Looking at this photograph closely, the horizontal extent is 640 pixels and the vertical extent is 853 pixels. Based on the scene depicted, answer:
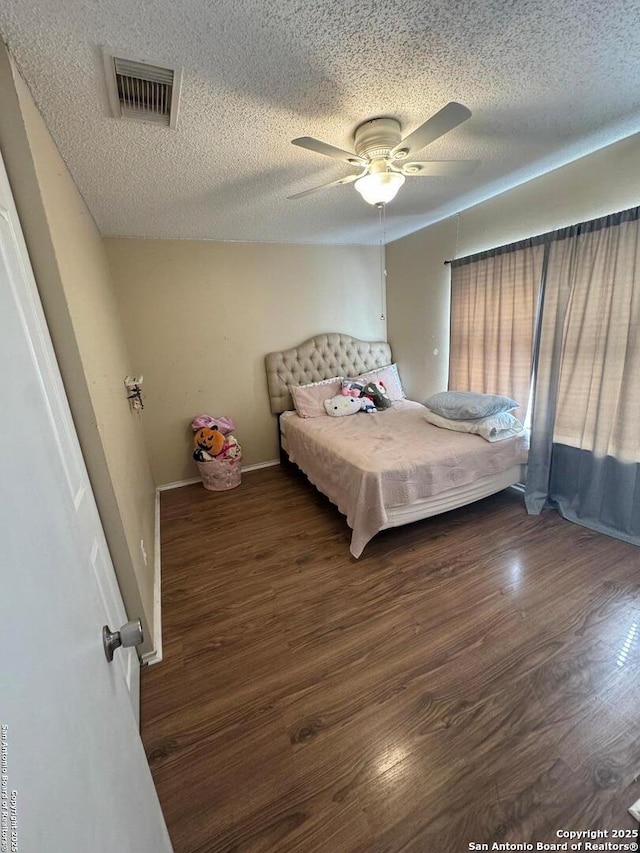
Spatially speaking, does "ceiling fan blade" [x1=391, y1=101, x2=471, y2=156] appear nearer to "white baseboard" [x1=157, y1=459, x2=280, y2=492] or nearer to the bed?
the bed

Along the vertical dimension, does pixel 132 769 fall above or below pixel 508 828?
above

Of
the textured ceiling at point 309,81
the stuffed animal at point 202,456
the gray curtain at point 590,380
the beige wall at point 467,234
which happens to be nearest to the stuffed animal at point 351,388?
the beige wall at point 467,234

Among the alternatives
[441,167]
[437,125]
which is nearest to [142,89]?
[437,125]

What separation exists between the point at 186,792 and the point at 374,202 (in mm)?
2637

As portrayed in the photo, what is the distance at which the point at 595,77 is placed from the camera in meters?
1.45

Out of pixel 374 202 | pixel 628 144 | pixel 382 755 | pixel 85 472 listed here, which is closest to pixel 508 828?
pixel 382 755

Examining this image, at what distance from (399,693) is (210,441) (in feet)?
8.27

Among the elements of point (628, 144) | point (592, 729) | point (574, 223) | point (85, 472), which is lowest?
point (592, 729)

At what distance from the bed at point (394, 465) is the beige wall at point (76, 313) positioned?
4.26 ft

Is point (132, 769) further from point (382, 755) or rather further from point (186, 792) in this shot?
point (382, 755)

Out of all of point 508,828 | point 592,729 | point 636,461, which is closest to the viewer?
point 508,828

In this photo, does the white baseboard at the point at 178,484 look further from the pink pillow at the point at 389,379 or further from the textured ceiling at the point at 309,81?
the textured ceiling at the point at 309,81

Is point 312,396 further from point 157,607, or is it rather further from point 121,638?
point 121,638
